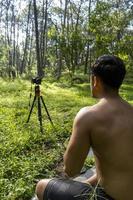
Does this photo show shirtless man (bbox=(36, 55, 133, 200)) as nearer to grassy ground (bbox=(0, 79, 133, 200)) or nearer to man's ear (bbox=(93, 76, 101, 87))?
man's ear (bbox=(93, 76, 101, 87))

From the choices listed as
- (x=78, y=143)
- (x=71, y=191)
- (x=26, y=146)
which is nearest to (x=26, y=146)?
(x=26, y=146)

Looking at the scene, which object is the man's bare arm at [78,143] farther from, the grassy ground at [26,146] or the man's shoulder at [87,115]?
the grassy ground at [26,146]

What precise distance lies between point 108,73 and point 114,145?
1.53 ft

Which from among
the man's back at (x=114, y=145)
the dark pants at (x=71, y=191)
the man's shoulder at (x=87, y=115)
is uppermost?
the man's shoulder at (x=87, y=115)

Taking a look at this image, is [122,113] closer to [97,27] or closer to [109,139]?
[109,139]

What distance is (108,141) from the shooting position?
260 cm

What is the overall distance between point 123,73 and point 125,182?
71 cm

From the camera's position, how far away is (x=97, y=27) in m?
24.7

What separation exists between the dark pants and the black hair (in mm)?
724

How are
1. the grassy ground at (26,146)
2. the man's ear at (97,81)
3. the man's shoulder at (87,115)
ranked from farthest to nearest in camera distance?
1. the grassy ground at (26,146)
2. the man's ear at (97,81)
3. the man's shoulder at (87,115)

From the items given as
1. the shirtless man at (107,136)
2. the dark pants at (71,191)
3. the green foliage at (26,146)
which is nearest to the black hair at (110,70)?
the shirtless man at (107,136)

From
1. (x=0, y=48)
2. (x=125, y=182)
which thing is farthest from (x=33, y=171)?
(x=0, y=48)

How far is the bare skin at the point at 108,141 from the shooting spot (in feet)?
8.50

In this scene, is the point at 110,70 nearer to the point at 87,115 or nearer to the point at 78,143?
the point at 87,115
